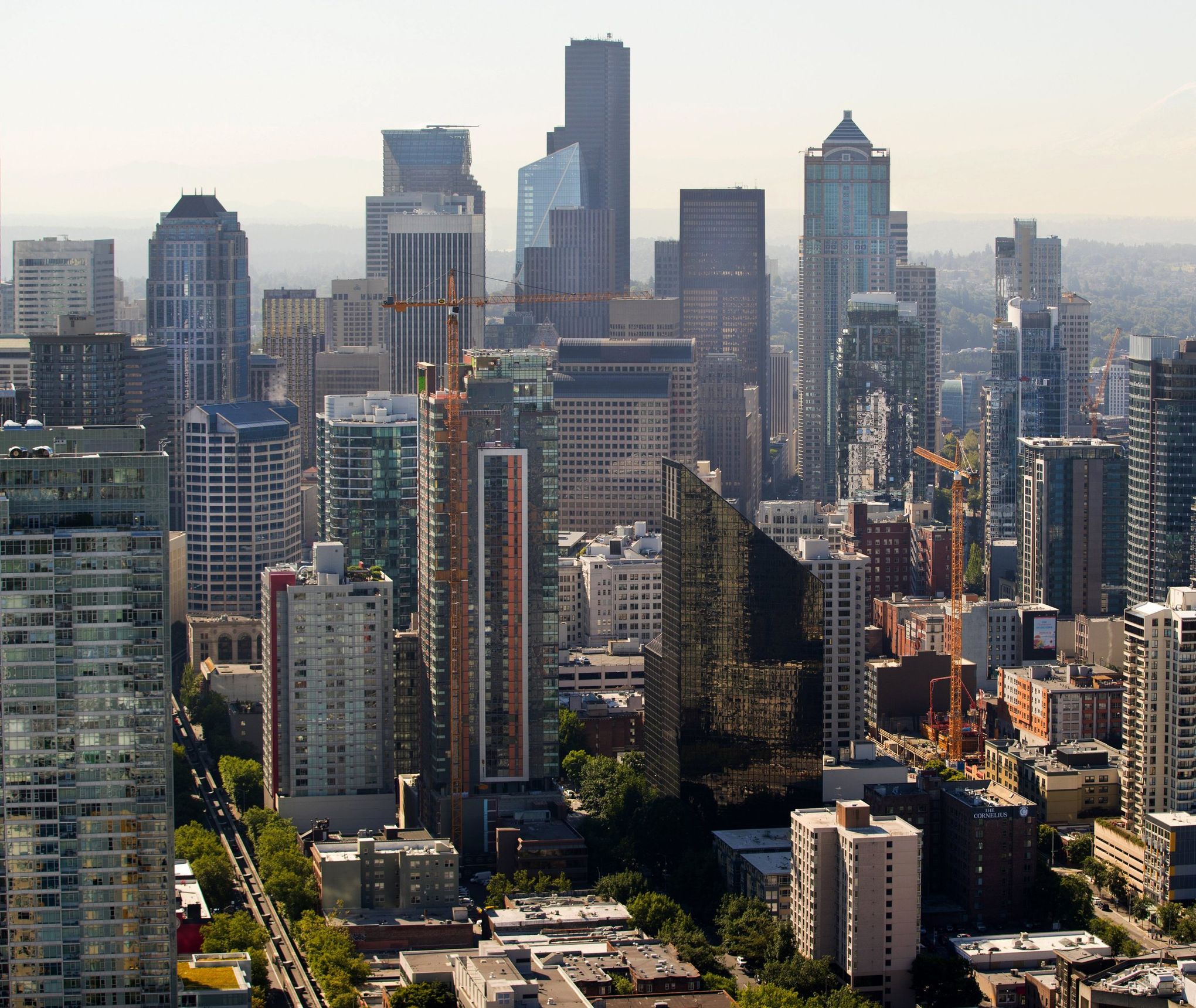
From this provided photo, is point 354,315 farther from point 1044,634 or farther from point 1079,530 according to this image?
point 1044,634

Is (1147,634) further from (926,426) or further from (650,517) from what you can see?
(926,426)

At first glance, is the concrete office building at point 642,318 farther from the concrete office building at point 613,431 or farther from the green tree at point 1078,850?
the green tree at point 1078,850

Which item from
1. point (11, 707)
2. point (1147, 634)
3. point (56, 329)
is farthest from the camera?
point (56, 329)

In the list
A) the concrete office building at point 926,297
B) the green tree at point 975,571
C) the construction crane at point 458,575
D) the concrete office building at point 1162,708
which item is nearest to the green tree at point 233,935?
the construction crane at point 458,575

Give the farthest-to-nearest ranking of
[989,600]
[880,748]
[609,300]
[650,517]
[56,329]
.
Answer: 1. [609,300]
2. [56,329]
3. [650,517]
4. [989,600]
5. [880,748]

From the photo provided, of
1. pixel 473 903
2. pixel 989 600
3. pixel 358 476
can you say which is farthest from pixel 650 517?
pixel 473 903

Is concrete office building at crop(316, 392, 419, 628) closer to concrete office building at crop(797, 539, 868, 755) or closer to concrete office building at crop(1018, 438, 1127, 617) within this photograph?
concrete office building at crop(797, 539, 868, 755)
